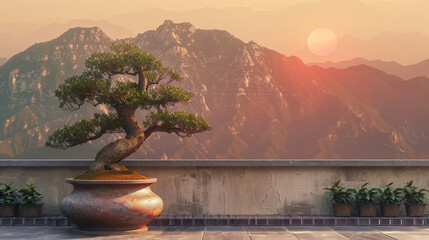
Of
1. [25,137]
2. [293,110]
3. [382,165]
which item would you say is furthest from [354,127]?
[382,165]

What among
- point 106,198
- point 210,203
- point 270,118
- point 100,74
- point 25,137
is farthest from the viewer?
point 270,118

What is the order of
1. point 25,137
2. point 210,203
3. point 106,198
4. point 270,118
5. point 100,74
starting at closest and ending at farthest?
1. point 106,198
2. point 100,74
3. point 210,203
4. point 25,137
5. point 270,118

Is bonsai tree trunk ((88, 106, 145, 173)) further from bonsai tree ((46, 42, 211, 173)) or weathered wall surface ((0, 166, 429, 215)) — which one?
weathered wall surface ((0, 166, 429, 215))

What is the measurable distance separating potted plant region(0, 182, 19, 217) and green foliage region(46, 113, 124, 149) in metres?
1.26

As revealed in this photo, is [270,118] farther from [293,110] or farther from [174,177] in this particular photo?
[174,177]

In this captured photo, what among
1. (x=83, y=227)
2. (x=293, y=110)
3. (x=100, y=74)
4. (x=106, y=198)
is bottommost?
(x=83, y=227)

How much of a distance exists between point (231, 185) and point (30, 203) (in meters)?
3.86

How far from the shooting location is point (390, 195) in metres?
9.44

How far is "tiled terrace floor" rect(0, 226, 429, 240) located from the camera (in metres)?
7.47

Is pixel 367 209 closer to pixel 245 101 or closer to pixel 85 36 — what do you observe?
pixel 245 101

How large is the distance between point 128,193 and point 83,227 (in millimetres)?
998

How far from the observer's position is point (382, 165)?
32.4 feet

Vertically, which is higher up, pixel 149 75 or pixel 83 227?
pixel 149 75

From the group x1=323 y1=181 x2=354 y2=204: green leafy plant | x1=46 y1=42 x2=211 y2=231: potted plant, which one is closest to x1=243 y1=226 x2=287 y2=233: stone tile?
x1=323 y1=181 x2=354 y2=204: green leafy plant
